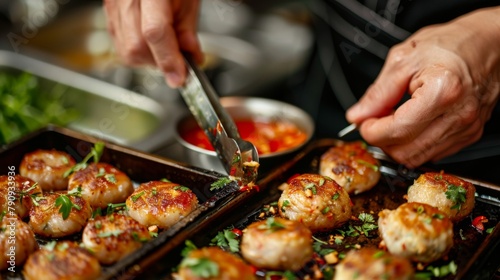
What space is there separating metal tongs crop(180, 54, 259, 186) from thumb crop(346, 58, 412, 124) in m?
0.66

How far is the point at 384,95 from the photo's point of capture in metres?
2.90

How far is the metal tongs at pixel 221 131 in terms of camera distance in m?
2.62

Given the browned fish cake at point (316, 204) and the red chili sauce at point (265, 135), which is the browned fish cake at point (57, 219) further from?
the red chili sauce at point (265, 135)

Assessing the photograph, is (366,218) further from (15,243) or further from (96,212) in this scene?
(15,243)

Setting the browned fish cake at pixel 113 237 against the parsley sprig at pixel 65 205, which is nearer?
the browned fish cake at pixel 113 237

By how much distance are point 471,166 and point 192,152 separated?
181cm

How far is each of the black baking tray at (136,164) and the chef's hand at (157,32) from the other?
1.65ft

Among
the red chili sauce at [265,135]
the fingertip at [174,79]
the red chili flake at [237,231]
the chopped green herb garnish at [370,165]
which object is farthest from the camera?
the red chili sauce at [265,135]

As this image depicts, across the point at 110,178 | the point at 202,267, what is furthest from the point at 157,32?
the point at 202,267

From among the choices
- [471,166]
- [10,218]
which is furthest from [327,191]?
[471,166]

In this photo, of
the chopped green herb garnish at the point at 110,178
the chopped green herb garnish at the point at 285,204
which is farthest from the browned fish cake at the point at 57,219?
the chopped green herb garnish at the point at 285,204

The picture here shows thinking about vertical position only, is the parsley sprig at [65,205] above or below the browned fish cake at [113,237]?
above

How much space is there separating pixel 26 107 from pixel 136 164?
163 centimetres

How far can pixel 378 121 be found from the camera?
2811 millimetres
